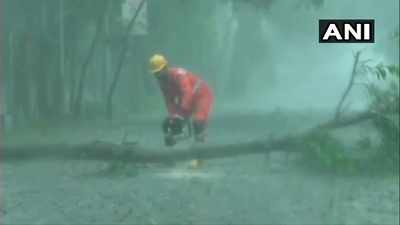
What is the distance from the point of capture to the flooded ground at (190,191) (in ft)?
21.7

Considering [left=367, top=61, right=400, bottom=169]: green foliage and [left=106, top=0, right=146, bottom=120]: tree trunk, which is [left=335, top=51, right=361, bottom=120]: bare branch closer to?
[left=367, top=61, right=400, bottom=169]: green foliage

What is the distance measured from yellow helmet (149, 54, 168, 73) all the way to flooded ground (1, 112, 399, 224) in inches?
16.7

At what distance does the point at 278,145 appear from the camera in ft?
24.8

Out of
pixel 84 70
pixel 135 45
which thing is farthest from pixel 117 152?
pixel 135 45

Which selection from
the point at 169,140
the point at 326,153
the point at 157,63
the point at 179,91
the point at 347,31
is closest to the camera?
the point at 347,31

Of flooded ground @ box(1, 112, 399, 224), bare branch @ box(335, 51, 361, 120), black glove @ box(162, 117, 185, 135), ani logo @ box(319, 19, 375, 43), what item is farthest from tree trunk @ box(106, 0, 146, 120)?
bare branch @ box(335, 51, 361, 120)

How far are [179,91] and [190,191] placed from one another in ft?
2.59

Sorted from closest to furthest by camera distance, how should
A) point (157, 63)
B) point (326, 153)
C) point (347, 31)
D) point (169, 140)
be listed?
1. point (347, 31)
2. point (157, 63)
3. point (169, 140)
4. point (326, 153)

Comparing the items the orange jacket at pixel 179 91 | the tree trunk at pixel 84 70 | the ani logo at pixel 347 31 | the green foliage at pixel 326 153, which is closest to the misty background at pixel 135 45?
the tree trunk at pixel 84 70

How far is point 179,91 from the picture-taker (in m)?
6.79

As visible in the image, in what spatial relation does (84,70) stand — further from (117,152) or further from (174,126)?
(174,126)

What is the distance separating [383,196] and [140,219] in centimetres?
215

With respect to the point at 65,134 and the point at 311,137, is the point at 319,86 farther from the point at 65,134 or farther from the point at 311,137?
the point at 65,134

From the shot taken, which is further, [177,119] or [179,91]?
[177,119]
